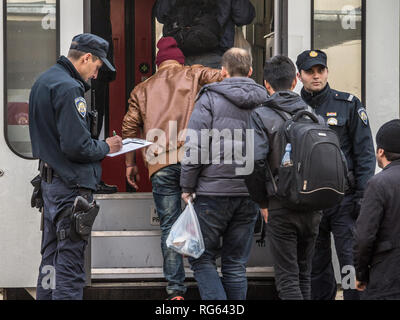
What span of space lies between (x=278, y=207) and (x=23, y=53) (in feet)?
6.77

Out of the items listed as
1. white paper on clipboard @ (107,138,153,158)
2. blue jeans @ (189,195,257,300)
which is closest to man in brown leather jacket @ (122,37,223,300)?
white paper on clipboard @ (107,138,153,158)

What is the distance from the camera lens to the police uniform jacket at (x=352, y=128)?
15.4 feet

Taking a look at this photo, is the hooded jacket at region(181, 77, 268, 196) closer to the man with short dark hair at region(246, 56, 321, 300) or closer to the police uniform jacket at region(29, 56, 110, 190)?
the man with short dark hair at region(246, 56, 321, 300)

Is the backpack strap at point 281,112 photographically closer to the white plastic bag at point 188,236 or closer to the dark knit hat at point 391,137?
the dark knit hat at point 391,137

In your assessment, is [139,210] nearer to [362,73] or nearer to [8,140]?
[8,140]

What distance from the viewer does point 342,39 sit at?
5207 millimetres

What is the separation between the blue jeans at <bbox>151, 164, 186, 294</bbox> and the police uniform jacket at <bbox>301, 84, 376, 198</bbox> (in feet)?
3.18

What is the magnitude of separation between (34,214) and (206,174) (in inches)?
50.9

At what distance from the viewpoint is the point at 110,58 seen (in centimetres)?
620

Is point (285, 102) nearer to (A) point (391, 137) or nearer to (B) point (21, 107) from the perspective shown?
(A) point (391, 137)

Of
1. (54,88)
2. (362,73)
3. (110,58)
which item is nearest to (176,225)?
(54,88)

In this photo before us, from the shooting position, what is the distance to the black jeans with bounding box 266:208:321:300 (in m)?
4.02

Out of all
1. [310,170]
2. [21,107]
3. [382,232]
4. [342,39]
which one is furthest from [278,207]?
[21,107]

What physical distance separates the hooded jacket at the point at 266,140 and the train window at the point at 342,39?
1.14 metres
